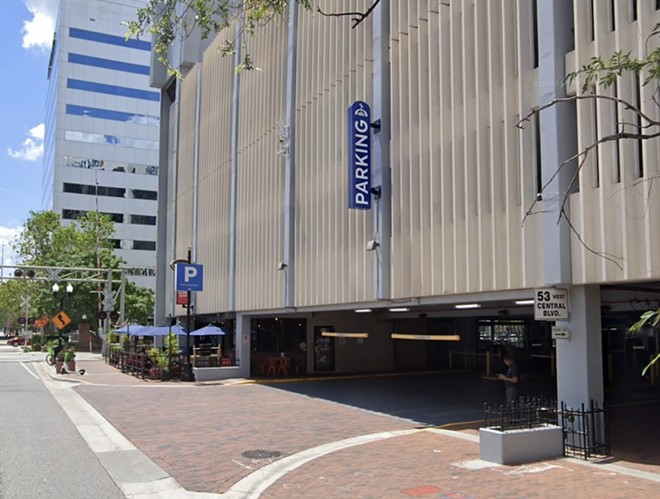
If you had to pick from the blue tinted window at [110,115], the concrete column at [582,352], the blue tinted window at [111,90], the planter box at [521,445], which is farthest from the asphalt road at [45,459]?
the blue tinted window at [111,90]

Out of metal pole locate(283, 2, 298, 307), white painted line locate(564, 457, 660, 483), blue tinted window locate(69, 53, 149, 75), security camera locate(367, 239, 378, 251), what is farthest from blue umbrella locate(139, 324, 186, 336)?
blue tinted window locate(69, 53, 149, 75)

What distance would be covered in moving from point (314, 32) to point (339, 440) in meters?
14.2

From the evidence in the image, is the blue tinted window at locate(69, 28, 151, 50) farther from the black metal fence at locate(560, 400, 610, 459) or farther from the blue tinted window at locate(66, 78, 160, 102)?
the black metal fence at locate(560, 400, 610, 459)

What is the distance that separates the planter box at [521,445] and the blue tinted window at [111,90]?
92.6m

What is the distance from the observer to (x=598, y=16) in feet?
37.2

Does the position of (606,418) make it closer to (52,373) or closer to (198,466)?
(198,466)

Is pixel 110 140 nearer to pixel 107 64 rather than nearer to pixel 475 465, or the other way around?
pixel 107 64

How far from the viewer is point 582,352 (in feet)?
38.3

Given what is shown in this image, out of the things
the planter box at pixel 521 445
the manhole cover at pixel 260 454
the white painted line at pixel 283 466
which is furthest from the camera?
the manhole cover at pixel 260 454

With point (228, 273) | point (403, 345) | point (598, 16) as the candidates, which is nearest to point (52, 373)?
point (228, 273)

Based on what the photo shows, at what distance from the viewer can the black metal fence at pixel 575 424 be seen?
11438mm

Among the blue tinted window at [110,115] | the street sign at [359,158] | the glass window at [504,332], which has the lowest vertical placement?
the glass window at [504,332]

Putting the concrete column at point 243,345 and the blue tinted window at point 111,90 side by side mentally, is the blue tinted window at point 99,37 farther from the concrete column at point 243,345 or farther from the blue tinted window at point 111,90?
the concrete column at point 243,345

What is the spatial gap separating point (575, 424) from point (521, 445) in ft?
4.40
